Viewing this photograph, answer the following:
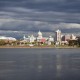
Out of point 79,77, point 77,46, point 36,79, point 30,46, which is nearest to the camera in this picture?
point 36,79

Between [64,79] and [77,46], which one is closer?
[64,79]

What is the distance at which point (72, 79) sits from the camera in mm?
28547

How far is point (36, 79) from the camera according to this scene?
28.3m

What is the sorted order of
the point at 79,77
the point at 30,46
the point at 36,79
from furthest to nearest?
1. the point at 30,46
2. the point at 79,77
3. the point at 36,79

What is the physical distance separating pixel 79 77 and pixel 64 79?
92.8 inches

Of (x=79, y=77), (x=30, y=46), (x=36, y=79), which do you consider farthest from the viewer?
(x=30, y=46)

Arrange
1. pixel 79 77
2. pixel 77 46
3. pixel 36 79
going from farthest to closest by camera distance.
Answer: pixel 77 46, pixel 79 77, pixel 36 79

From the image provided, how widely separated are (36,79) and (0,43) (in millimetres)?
164796

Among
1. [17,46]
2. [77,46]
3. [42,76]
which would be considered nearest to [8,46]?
[17,46]

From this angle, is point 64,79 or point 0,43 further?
point 0,43

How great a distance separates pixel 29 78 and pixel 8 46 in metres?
170

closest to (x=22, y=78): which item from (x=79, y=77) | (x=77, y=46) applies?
(x=79, y=77)

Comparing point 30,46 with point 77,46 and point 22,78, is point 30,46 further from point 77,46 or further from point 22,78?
point 22,78

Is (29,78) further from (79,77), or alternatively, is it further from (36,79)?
(79,77)
